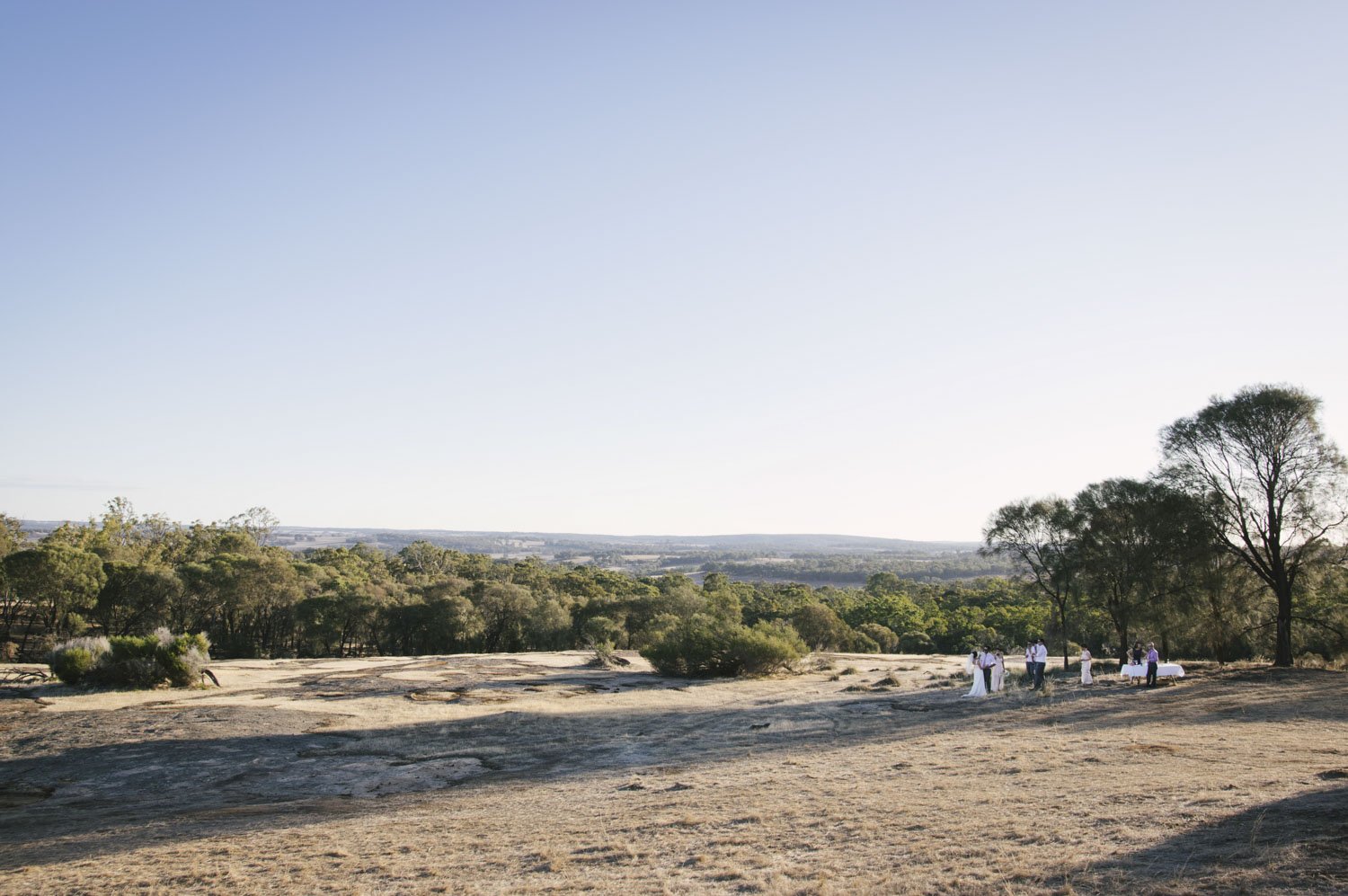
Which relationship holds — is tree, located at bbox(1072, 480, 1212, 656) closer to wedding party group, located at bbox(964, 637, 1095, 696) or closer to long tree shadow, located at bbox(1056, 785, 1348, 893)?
wedding party group, located at bbox(964, 637, 1095, 696)

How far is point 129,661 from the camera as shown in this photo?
26.1 metres

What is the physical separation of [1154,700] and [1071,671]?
36.7ft

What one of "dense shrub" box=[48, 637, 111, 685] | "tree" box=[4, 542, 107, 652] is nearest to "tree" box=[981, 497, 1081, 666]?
"dense shrub" box=[48, 637, 111, 685]

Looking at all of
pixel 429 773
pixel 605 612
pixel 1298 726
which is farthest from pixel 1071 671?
pixel 605 612

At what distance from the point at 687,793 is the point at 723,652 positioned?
79.0 ft

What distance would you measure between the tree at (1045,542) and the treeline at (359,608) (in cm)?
1540

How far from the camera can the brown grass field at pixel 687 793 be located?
25.0ft

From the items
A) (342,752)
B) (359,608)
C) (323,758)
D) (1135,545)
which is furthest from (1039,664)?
(359,608)

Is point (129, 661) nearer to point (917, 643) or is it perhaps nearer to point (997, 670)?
point (997, 670)

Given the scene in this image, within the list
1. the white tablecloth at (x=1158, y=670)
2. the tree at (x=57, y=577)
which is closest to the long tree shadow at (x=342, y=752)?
the white tablecloth at (x=1158, y=670)

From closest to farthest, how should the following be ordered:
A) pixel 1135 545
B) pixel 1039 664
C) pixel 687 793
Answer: pixel 687 793 < pixel 1039 664 < pixel 1135 545

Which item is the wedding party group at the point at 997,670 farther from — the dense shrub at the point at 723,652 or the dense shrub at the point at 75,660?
the dense shrub at the point at 75,660

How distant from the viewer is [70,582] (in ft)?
143

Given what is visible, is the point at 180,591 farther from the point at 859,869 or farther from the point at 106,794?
the point at 859,869
